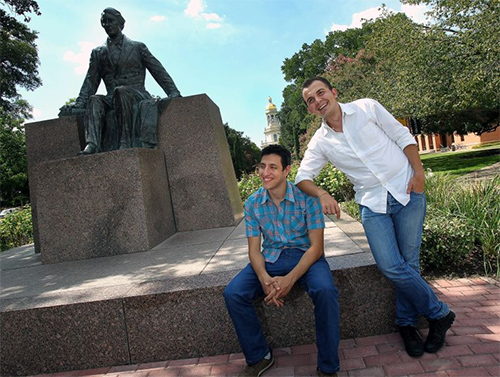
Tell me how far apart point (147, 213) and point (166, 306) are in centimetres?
212

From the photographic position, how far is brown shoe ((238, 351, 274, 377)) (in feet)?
7.65

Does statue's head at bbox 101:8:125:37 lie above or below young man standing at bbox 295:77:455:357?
above

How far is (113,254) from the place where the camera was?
4535 mm

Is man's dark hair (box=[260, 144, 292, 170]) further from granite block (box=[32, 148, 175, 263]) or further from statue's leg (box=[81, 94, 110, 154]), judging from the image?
statue's leg (box=[81, 94, 110, 154])

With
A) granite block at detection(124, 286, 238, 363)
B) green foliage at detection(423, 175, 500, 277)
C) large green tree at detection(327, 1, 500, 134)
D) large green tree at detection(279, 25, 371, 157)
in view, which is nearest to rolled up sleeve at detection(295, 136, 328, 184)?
granite block at detection(124, 286, 238, 363)

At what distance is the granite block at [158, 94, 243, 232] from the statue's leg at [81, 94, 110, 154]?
0.87 metres

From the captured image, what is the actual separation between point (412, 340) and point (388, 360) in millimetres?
224

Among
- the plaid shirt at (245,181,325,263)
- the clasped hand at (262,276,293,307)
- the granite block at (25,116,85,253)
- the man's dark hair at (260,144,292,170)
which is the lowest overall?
the clasped hand at (262,276,293,307)

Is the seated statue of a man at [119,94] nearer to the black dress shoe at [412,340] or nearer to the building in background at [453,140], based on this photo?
the black dress shoe at [412,340]

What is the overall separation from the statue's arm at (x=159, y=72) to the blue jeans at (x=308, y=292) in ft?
13.9

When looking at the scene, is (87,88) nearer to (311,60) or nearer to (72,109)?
(72,109)

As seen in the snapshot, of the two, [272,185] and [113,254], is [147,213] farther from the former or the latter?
[272,185]

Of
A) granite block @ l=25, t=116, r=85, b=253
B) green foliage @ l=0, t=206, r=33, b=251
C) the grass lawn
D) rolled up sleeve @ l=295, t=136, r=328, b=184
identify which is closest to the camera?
rolled up sleeve @ l=295, t=136, r=328, b=184

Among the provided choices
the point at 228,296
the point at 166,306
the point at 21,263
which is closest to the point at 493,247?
the point at 228,296
